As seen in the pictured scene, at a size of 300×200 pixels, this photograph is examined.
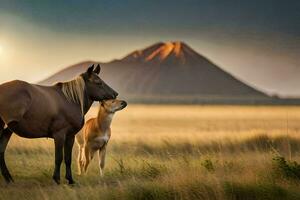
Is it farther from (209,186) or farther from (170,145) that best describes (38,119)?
(170,145)

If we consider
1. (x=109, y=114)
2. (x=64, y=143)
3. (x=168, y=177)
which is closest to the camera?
(x=168, y=177)

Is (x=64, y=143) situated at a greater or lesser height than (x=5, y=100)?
lesser

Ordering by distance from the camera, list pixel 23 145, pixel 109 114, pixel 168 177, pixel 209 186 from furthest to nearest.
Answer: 1. pixel 23 145
2. pixel 109 114
3. pixel 168 177
4. pixel 209 186

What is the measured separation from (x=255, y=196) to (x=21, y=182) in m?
4.06

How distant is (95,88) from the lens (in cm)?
1175

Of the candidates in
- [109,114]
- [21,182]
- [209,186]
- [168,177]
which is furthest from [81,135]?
[209,186]

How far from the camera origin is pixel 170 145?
1888 centimetres

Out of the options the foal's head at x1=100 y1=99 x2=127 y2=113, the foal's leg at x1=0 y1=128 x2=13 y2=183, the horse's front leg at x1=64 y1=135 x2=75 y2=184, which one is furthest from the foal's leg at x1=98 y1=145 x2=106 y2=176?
the foal's leg at x1=0 y1=128 x2=13 y2=183

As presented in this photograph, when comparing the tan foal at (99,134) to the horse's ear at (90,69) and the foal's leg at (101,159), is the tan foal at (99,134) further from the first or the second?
the horse's ear at (90,69)

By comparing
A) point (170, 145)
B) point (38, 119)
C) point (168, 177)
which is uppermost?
point (38, 119)

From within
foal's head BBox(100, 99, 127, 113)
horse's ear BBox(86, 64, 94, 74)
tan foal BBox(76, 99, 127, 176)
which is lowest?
tan foal BBox(76, 99, 127, 176)

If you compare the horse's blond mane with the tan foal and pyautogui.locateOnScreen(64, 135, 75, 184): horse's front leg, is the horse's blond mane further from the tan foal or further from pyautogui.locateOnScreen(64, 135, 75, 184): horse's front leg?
the tan foal

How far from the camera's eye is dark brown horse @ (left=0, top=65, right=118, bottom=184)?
36.1 ft

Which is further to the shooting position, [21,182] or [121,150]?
[121,150]
